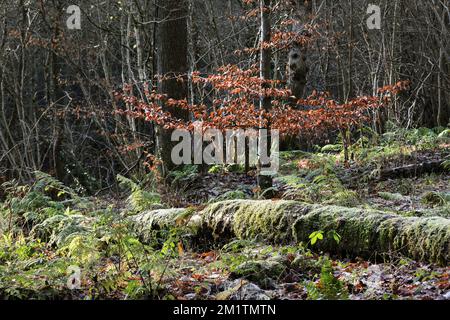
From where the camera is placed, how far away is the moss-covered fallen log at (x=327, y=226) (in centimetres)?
539

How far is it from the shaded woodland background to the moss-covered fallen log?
414 centimetres

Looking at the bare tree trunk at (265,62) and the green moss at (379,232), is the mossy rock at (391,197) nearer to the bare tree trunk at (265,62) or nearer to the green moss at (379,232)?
the bare tree trunk at (265,62)

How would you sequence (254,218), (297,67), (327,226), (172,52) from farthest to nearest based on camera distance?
1. (297,67)
2. (172,52)
3. (254,218)
4. (327,226)

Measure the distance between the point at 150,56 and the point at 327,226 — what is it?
727 cm

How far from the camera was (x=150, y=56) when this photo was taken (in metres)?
12.2

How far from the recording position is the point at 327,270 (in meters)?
4.93

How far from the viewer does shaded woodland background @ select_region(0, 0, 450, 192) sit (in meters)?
12.3

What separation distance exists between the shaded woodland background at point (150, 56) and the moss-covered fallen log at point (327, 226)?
414 centimetres

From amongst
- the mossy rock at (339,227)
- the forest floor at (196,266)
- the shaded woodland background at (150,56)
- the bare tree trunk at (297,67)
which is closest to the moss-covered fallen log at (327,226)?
the mossy rock at (339,227)

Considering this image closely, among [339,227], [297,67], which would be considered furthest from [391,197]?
[297,67]

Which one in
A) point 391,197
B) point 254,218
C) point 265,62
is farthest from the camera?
point 265,62

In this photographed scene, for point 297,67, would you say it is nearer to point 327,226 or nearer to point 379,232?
point 327,226

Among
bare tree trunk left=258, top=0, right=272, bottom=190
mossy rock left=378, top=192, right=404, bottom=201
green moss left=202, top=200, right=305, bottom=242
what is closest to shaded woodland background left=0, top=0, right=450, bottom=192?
bare tree trunk left=258, top=0, right=272, bottom=190

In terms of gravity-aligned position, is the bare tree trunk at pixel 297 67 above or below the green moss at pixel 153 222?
above
